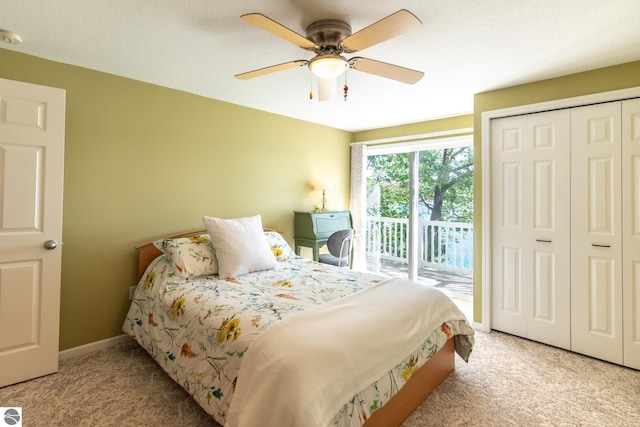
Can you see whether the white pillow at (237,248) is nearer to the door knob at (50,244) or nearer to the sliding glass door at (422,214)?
the door knob at (50,244)

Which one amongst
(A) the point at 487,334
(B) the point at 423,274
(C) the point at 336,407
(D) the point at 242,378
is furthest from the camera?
(B) the point at 423,274

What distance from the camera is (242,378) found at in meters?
1.48

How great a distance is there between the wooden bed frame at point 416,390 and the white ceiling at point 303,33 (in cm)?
208

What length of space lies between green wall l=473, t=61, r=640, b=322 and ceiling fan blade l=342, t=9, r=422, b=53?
1905mm

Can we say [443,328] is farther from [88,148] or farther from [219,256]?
[88,148]

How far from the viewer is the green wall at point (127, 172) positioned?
8.51 ft

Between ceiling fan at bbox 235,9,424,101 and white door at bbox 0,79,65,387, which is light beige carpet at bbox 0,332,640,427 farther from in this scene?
ceiling fan at bbox 235,9,424,101

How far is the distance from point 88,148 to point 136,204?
0.58m

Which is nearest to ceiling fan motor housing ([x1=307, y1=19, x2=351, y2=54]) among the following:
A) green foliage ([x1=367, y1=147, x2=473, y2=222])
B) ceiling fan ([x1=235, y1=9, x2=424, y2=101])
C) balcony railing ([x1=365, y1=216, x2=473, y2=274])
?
ceiling fan ([x1=235, y1=9, x2=424, y2=101])

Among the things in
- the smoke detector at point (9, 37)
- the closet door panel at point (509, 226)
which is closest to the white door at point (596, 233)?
the closet door panel at point (509, 226)

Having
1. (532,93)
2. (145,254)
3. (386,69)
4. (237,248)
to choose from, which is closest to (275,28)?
(386,69)

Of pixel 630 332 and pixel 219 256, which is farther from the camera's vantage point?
pixel 219 256

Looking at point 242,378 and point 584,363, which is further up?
point 242,378


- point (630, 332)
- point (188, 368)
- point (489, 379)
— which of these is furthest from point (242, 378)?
point (630, 332)
